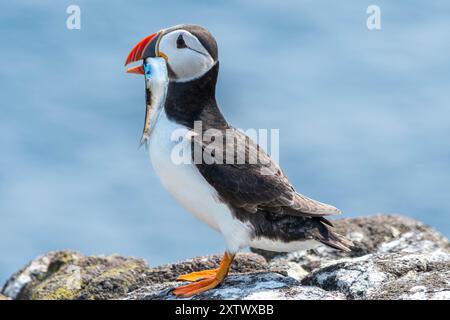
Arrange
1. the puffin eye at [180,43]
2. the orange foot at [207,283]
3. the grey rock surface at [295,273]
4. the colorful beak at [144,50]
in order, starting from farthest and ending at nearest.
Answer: the colorful beak at [144,50] < the puffin eye at [180,43] < the orange foot at [207,283] < the grey rock surface at [295,273]

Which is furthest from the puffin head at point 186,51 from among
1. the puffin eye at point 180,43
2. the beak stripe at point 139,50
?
the beak stripe at point 139,50

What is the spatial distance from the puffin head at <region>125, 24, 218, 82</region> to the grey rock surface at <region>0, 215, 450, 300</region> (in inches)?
92.7

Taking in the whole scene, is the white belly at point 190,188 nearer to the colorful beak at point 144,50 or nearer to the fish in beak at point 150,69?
the fish in beak at point 150,69

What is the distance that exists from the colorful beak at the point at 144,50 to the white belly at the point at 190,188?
0.86 metres

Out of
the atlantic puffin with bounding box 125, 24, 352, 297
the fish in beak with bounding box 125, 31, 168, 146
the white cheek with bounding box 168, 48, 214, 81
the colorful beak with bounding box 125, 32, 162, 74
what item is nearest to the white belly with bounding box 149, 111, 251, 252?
the atlantic puffin with bounding box 125, 24, 352, 297

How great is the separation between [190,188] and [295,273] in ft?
7.00

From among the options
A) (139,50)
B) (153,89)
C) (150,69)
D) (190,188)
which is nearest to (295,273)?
(190,188)

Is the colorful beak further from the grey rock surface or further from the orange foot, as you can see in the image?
the grey rock surface

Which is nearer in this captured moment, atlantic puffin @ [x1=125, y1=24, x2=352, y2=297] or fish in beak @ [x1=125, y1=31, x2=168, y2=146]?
atlantic puffin @ [x1=125, y1=24, x2=352, y2=297]

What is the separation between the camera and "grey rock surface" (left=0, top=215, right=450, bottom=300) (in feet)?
31.4

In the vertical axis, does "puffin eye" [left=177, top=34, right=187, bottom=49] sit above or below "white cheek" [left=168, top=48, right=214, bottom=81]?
above

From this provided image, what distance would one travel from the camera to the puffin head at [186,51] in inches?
395
